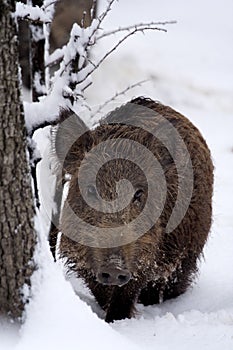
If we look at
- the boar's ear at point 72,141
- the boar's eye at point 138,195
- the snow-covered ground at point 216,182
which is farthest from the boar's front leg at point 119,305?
the boar's ear at point 72,141

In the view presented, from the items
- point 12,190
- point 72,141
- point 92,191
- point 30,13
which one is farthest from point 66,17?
point 12,190

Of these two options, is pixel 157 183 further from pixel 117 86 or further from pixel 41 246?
pixel 117 86

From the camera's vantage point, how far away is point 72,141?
4.84 m

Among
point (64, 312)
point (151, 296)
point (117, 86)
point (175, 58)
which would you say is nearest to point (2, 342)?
point (64, 312)

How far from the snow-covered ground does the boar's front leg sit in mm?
111

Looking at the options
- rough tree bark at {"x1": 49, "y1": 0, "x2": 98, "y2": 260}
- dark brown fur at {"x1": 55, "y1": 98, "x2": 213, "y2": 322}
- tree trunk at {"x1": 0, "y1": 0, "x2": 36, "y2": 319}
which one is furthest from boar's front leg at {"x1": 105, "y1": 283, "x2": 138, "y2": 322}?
rough tree bark at {"x1": 49, "y1": 0, "x2": 98, "y2": 260}

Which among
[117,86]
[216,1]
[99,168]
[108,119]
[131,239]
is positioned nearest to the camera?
[131,239]

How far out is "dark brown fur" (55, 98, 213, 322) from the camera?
4.47 meters

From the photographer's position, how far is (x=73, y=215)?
4715 mm

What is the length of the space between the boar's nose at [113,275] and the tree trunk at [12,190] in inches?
30.9

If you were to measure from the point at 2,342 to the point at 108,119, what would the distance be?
211 centimetres

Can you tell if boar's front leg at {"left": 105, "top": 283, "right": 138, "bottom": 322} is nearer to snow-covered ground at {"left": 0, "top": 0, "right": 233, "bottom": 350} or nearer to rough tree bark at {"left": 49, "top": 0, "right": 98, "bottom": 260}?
snow-covered ground at {"left": 0, "top": 0, "right": 233, "bottom": 350}

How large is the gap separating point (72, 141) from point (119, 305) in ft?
4.03

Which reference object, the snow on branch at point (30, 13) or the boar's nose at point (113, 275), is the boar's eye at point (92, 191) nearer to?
the boar's nose at point (113, 275)
